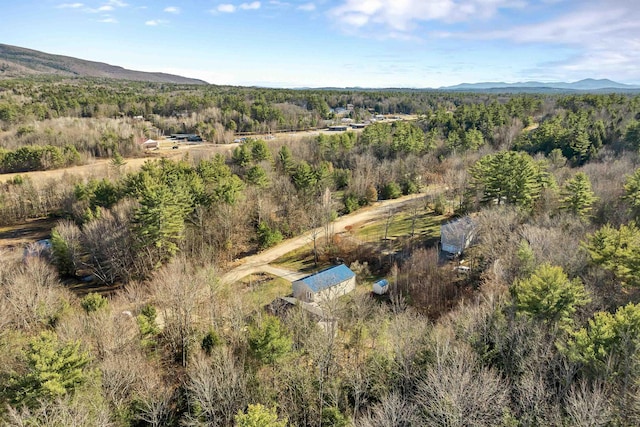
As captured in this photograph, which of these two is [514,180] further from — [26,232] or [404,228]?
[26,232]

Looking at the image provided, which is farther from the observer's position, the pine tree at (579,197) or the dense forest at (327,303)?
the pine tree at (579,197)

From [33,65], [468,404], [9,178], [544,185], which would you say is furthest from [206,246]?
[33,65]

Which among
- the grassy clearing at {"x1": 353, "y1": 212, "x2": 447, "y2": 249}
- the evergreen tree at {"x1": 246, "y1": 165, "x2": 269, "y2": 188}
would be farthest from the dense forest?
the grassy clearing at {"x1": 353, "y1": 212, "x2": 447, "y2": 249}

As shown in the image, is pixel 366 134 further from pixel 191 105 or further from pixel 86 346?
pixel 86 346

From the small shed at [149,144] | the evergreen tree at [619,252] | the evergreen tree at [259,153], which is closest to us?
the evergreen tree at [619,252]

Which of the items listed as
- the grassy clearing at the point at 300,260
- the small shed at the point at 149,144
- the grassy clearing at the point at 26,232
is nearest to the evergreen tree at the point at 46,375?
the grassy clearing at the point at 300,260

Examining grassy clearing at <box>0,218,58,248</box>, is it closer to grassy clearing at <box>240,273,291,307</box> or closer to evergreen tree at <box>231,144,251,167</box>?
evergreen tree at <box>231,144,251,167</box>

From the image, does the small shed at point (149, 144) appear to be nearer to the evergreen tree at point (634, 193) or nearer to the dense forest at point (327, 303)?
the dense forest at point (327, 303)
